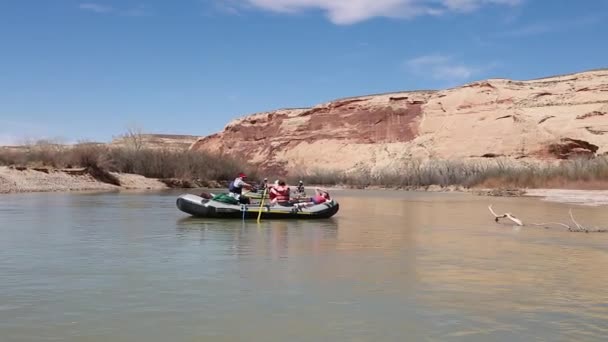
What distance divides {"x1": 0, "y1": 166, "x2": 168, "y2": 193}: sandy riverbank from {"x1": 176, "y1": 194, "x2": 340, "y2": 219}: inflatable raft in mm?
14845

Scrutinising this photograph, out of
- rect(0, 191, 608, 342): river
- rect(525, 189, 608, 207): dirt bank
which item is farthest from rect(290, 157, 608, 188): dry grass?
rect(0, 191, 608, 342): river

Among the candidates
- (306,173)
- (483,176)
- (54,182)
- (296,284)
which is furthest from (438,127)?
(296,284)

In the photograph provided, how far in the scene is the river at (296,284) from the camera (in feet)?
19.2

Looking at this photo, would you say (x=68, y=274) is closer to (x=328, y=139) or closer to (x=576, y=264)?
(x=576, y=264)

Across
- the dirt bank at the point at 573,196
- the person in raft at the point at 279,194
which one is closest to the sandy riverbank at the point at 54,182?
the person in raft at the point at 279,194

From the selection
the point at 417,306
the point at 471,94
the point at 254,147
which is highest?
the point at 471,94

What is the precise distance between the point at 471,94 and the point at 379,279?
5377 cm

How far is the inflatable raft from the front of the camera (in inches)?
638

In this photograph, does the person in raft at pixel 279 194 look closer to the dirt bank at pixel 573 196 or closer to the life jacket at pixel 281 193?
the life jacket at pixel 281 193

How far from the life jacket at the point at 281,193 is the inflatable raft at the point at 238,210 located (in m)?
0.68

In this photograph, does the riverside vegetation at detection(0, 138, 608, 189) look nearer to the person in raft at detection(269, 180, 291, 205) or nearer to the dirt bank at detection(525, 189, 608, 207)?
the dirt bank at detection(525, 189, 608, 207)

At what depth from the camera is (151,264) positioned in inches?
357

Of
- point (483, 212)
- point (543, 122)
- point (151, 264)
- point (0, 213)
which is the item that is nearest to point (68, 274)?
point (151, 264)

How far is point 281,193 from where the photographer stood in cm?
1741
